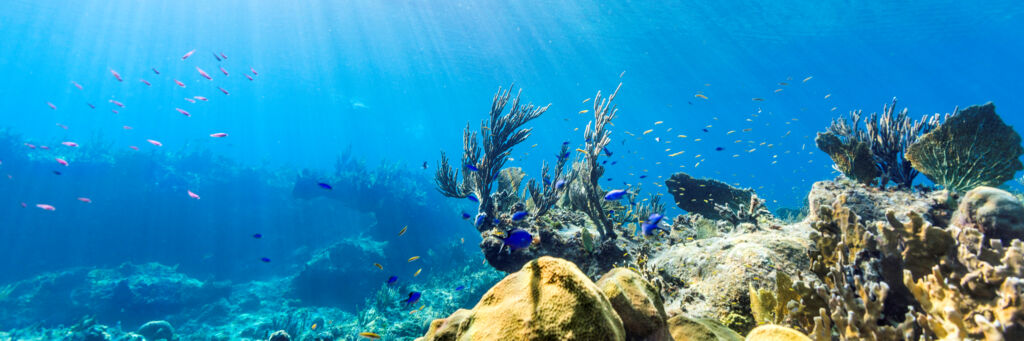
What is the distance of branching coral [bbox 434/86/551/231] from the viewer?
6.75 metres

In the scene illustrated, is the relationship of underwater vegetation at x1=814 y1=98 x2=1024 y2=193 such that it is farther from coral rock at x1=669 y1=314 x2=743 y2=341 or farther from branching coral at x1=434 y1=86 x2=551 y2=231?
branching coral at x1=434 y1=86 x2=551 y2=231

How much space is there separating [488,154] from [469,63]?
3832cm

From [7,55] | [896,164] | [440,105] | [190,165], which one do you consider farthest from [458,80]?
[7,55]

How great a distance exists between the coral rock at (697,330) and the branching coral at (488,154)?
4.39 metres

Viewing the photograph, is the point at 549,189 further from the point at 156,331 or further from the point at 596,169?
the point at 156,331

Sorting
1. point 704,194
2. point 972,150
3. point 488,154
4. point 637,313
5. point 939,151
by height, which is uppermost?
point 488,154

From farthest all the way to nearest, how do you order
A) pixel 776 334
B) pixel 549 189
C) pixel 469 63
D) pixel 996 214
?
pixel 469 63 → pixel 549 189 → pixel 996 214 → pixel 776 334

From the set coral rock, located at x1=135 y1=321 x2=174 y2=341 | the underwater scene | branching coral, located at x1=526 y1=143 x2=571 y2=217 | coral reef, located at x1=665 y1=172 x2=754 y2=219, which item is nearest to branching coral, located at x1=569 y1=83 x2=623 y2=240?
the underwater scene

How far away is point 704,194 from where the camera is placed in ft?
27.7

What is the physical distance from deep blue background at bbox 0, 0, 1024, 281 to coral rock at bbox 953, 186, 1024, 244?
833 centimetres

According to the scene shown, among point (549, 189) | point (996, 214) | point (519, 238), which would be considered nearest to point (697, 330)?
point (519, 238)

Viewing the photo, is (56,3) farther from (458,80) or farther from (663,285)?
(663,285)

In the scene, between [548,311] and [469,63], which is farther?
[469,63]

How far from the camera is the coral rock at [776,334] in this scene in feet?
5.85
